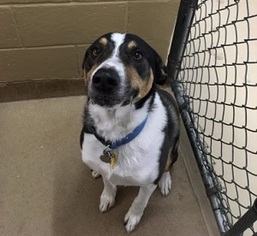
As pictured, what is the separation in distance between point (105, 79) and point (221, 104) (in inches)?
44.0

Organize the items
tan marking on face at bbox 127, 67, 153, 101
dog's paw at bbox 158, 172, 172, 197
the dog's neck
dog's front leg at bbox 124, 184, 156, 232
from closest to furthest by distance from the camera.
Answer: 1. tan marking on face at bbox 127, 67, 153, 101
2. the dog's neck
3. dog's front leg at bbox 124, 184, 156, 232
4. dog's paw at bbox 158, 172, 172, 197

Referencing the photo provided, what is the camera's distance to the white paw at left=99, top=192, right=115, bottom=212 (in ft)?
5.59

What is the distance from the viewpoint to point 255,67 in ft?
6.86

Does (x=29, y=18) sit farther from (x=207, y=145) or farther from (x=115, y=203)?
(x=207, y=145)

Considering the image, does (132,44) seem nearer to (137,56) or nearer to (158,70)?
(137,56)

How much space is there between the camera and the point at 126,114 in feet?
4.06

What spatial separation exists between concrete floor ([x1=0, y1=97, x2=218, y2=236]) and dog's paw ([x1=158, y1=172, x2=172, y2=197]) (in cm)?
3

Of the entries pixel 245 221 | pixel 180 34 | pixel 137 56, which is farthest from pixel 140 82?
pixel 180 34

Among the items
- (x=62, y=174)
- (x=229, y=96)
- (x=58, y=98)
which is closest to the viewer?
(x=62, y=174)

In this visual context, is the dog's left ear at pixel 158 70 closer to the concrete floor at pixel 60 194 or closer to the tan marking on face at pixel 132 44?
the tan marking on face at pixel 132 44

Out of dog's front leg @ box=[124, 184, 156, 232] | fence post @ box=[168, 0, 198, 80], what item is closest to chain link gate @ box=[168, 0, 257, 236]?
fence post @ box=[168, 0, 198, 80]

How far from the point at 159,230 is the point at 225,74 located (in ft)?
3.49

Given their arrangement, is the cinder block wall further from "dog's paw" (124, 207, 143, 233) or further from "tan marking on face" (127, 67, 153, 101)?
"dog's paw" (124, 207, 143, 233)

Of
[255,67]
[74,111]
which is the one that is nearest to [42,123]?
[74,111]
